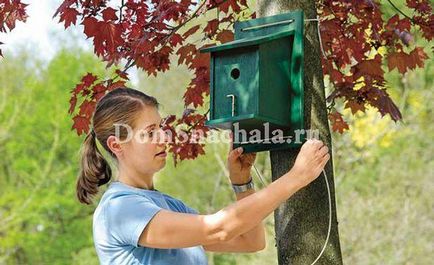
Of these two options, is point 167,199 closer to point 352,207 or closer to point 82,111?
point 82,111

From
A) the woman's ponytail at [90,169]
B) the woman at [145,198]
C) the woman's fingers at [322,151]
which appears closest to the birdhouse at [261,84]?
the woman at [145,198]

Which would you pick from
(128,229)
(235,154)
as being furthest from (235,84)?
(128,229)

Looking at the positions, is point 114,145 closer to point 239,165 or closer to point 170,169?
point 239,165

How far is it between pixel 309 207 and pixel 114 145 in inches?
25.9

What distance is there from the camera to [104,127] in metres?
2.32

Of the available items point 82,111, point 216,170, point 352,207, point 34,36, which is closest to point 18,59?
point 34,36

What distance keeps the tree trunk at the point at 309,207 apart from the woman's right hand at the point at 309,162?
0.85 feet

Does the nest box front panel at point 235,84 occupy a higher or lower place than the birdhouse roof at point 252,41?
lower

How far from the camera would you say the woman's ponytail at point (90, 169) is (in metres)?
2.40

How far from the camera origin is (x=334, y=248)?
2.54 m

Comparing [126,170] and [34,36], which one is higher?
[34,36]

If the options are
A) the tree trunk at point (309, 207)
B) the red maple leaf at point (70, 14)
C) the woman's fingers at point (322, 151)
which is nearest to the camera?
the woman's fingers at point (322, 151)

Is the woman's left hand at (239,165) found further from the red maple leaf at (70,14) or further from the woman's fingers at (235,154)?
Answer: the red maple leaf at (70,14)

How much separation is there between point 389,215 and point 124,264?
690 cm
